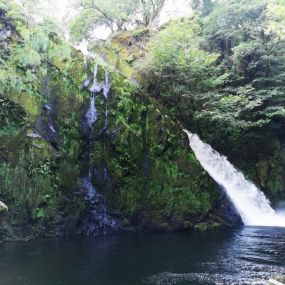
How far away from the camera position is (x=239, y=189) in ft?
66.0

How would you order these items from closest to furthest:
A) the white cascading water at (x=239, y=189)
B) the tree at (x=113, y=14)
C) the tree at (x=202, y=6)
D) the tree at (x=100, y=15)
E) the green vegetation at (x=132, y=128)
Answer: the green vegetation at (x=132, y=128) → the white cascading water at (x=239, y=189) → the tree at (x=100, y=15) → the tree at (x=113, y=14) → the tree at (x=202, y=6)

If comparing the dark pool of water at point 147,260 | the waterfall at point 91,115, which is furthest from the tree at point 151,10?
the dark pool of water at point 147,260

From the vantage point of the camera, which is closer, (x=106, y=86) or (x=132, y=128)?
(x=132, y=128)

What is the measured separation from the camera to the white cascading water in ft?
61.4

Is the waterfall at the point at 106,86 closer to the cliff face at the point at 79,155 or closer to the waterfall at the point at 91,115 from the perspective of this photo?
the cliff face at the point at 79,155

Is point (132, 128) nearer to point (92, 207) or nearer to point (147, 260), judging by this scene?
point (92, 207)

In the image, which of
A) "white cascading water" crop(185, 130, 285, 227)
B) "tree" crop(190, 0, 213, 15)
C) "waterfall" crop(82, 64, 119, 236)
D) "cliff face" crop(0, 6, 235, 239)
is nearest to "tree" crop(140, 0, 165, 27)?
"tree" crop(190, 0, 213, 15)

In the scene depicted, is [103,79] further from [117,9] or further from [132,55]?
[117,9]

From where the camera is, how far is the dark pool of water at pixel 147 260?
977cm

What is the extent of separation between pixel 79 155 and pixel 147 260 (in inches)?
258

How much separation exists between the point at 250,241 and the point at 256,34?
45.0 ft

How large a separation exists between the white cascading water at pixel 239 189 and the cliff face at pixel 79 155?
4.50ft

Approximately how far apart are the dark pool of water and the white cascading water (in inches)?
121

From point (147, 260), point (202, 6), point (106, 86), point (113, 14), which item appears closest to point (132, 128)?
point (106, 86)
